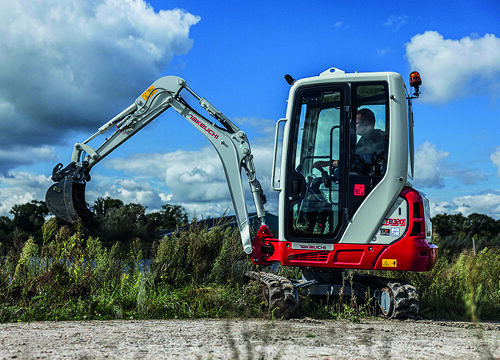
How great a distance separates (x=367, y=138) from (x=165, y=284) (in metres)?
4.06

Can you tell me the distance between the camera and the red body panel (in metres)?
7.76

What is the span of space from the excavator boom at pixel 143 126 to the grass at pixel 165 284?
2.92ft

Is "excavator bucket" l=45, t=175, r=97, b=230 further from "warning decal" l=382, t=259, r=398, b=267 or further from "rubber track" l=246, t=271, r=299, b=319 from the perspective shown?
"warning decal" l=382, t=259, r=398, b=267

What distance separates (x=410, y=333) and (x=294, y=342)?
1825 mm

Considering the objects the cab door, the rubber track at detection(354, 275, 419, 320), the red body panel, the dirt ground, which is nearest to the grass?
the rubber track at detection(354, 275, 419, 320)

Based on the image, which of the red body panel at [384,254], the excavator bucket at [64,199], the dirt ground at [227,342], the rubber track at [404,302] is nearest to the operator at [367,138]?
the red body panel at [384,254]

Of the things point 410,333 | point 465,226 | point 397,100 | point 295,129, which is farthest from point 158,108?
point 465,226

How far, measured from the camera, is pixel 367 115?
26.6ft

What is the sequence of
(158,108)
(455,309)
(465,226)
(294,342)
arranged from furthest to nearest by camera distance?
(465,226)
(158,108)
(455,309)
(294,342)

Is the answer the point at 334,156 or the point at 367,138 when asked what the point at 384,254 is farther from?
the point at 367,138

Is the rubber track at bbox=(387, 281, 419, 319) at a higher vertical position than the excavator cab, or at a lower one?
lower

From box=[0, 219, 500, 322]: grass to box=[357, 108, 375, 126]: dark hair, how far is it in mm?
2823

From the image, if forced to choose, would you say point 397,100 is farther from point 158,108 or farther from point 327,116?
point 158,108

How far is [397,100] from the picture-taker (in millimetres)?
8102
